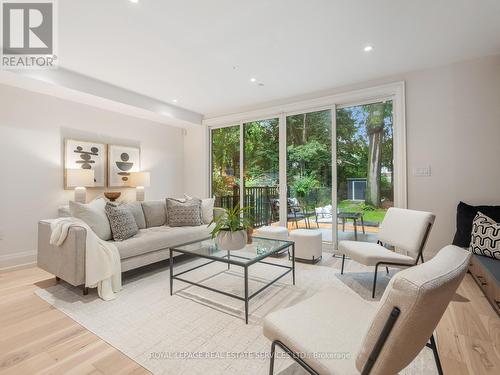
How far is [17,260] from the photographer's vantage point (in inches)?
132

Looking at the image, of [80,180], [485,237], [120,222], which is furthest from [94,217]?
[485,237]

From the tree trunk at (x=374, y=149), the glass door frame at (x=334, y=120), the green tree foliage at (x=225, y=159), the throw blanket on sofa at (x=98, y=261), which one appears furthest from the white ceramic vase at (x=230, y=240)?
the green tree foliage at (x=225, y=159)

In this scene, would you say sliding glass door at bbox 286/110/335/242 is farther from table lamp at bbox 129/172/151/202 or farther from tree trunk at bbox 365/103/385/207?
table lamp at bbox 129/172/151/202

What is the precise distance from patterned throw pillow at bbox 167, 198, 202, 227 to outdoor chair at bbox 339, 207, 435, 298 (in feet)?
6.79

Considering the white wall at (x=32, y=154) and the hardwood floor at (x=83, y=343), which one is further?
the white wall at (x=32, y=154)

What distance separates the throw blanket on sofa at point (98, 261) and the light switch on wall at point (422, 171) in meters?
3.74

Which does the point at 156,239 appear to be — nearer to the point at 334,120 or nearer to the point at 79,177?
the point at 79,177

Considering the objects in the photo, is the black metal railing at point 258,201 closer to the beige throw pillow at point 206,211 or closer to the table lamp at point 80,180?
the beige throw pillow at point 206,211

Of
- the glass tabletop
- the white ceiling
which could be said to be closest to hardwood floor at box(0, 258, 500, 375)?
the glass tabletop

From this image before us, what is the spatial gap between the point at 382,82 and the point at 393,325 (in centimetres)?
370

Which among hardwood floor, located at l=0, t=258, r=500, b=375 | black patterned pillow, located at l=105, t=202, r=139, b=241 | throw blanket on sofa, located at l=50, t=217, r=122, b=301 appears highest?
black patterned pillow, located at l=105, t=202, r=139, b=241

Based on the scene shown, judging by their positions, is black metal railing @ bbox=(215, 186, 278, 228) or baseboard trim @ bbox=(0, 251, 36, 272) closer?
baseboard trim @ bbox=(0, 251, 36, 272)

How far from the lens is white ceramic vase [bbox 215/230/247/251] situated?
2.49 m

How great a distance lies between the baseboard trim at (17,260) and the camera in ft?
10.6
